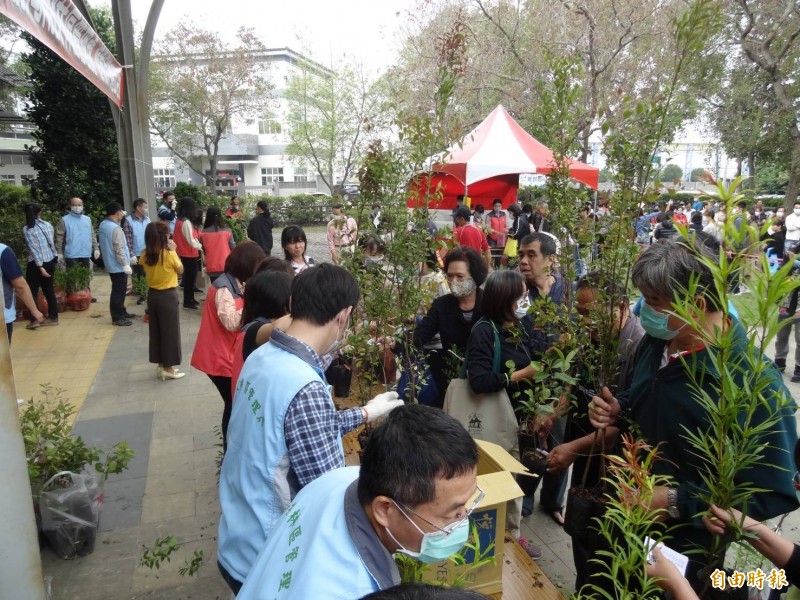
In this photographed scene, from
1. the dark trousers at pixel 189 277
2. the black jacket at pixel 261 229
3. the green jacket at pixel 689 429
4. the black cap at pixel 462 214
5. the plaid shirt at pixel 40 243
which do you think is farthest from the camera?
the black jacket at pixel 261 229

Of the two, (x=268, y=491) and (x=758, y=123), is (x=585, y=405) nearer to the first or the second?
(x=268, y=491)

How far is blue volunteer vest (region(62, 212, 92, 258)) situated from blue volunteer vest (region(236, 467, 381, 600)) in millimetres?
8750

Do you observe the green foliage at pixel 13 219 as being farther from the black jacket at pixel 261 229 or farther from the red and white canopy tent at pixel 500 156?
the red and white canopy tent at pixel 500 156

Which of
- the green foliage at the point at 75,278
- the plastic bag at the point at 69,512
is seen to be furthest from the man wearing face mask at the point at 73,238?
the plastic bag at the point at 69,512

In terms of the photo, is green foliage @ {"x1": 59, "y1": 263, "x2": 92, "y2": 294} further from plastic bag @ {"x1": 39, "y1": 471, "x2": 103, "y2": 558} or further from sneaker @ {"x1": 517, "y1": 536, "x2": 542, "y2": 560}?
sneaker @ {"x1": 517, "y1": 536, "x2": 542, "y2": 560}

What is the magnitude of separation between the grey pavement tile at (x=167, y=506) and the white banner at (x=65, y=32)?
2.95m

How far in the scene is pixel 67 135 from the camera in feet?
37.9

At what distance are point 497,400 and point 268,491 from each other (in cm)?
158

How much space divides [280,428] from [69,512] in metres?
2.23

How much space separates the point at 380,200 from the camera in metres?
3.06

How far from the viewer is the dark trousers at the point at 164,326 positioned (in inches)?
223

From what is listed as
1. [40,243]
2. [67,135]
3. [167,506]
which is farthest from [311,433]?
[67,135]

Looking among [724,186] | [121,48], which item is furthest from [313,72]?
[724,186]

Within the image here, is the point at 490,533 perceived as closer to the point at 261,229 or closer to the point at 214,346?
the point at 214,346
